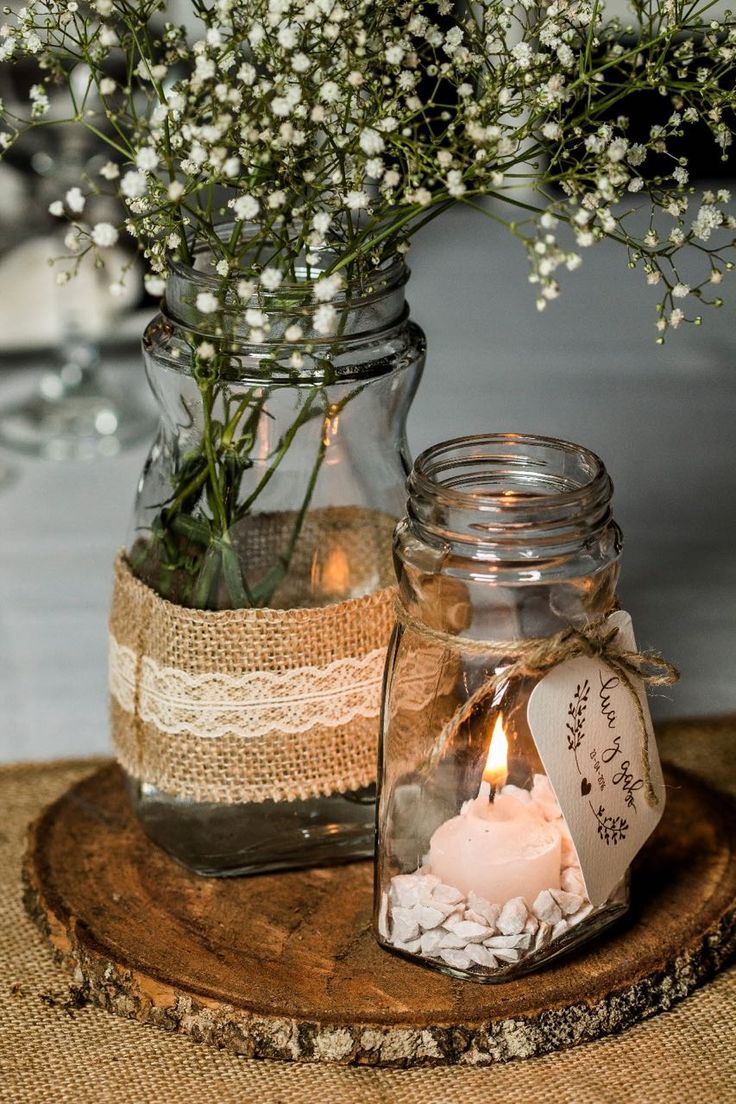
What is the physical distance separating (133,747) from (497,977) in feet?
0.79

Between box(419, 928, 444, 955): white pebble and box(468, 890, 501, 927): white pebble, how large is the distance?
0.03m

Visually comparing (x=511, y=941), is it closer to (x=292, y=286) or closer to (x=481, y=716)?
(x=481, y=716)

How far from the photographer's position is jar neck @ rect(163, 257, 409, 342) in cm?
63

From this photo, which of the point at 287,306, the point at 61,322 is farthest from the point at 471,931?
the point at 61,322

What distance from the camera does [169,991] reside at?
0.65m

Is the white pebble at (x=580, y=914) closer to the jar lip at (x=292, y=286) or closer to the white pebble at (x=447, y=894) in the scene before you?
the white pebble at (x=447, y=894)

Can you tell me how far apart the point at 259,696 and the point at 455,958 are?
168 millimetres

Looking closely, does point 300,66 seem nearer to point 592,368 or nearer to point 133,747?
point 133,747

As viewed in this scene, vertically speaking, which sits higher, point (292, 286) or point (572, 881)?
point (292, 286)

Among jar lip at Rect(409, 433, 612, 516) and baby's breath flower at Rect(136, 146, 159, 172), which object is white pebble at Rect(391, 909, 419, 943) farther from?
baby's breath flower at Rect(136, 146, 159, 172)

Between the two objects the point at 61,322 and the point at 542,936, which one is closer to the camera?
the point at 542,936

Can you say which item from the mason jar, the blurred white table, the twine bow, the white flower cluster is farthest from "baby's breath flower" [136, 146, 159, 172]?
the blurred white table

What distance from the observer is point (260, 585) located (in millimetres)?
735

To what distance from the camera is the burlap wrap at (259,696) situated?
69 centimetres
